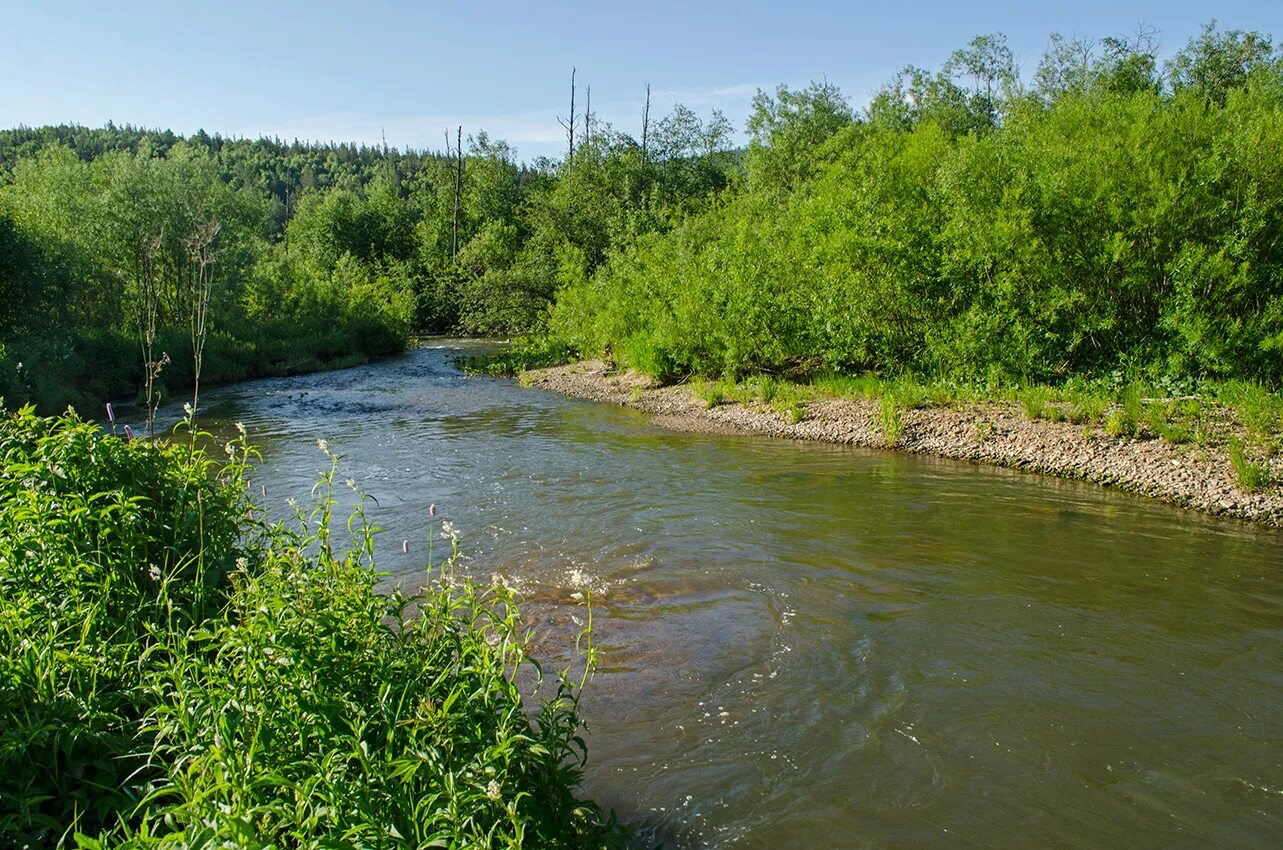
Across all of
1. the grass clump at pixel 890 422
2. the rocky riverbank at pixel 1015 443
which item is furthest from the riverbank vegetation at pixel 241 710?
the grass clump at pixel 890 422

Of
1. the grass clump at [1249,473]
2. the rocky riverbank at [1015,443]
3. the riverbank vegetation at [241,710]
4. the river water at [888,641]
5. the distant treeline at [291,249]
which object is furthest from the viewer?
the distant treeline at [291,249]

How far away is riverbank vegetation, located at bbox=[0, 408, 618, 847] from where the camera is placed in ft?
9.91

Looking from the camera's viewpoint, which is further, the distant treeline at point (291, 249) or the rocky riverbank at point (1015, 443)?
the distant treeline at point (291, 249)

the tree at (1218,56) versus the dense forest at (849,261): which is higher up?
the tree at (1218,56)

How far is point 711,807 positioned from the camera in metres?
4.94

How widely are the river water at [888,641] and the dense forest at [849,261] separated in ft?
14.5

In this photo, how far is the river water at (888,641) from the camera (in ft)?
16.4

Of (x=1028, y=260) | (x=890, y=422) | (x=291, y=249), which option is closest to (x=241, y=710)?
(x=890, y=422)

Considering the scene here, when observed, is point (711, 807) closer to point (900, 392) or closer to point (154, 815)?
point (154, 815)

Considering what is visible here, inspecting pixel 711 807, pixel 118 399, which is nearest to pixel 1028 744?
pixel 711 807

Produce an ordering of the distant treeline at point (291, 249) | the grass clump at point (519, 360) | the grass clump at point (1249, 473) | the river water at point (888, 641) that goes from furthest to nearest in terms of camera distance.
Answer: the grass clump at point (519, 360) → the distant treeline at point (291, 249) → the grass clump at point (1249, 473) → the river water at point (888, 641)

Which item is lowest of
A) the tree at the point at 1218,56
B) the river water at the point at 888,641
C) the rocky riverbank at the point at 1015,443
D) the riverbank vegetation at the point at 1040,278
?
the river water at the point at 888,641

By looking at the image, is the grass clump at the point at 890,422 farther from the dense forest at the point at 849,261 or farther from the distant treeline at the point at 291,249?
the distant treeline at the point at 291,249

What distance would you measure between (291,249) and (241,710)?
68.9 meters
